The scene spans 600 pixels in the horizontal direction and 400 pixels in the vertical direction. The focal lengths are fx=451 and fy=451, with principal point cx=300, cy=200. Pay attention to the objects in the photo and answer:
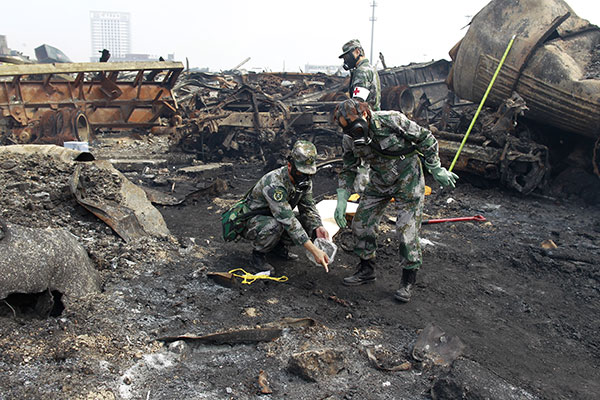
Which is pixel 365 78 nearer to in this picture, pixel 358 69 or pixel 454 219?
pixel 358 69

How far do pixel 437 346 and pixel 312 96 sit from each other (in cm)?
1054

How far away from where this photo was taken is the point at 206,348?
290 cm

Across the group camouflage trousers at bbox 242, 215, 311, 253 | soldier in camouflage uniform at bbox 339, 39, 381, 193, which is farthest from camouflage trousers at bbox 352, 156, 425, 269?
soldier in camouflage uniform at bbox 339, 39, 381, 193

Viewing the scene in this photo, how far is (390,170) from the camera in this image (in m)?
3.57

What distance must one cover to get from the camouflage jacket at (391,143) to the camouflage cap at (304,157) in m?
0.33

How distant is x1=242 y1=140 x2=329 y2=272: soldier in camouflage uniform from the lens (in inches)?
141

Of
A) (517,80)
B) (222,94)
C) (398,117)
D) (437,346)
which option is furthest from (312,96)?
(437,346)

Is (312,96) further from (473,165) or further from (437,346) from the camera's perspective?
(437,346)

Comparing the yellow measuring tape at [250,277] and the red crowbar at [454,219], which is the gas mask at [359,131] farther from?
the red crowbar at [454,219]

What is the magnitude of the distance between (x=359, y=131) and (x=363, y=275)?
52.3 inches

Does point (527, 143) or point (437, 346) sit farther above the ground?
point (527, 143)

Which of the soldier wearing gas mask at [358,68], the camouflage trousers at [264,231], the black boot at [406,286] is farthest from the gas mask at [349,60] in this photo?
the black boot at [406,286]

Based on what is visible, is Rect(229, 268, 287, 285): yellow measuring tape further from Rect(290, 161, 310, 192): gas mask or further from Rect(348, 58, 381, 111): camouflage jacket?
Rect(348, 58, 381, 111): camouflage jacket

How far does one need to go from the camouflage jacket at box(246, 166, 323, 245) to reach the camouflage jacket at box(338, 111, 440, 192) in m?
0.61
